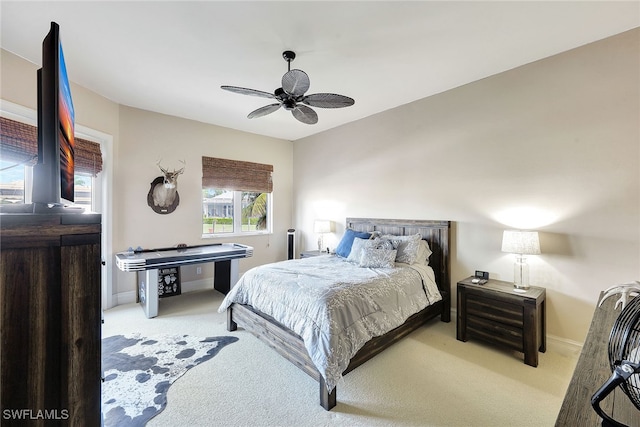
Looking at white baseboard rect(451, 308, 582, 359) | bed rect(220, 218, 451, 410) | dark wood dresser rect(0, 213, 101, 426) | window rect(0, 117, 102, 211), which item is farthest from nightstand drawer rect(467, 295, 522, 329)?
window rect(0, 117, 102, 211)

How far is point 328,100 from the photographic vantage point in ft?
8.32

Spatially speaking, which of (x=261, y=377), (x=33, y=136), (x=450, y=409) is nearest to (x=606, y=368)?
(x=450, y=409)

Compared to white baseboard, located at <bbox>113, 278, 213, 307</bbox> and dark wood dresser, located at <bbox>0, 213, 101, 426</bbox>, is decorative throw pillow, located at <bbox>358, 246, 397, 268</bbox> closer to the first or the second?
dark wood dresser, located at <bbox>0, 213, 101, 426</bbox>

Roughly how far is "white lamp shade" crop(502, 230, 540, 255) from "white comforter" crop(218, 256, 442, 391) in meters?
0.94

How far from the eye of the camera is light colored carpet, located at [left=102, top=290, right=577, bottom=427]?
183cm

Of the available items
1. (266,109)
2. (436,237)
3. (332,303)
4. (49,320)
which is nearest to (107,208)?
(266,109)

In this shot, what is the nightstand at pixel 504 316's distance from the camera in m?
2.44

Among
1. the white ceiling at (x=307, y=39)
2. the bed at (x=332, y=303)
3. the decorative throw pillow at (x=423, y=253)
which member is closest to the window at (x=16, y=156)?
the white ceiling at (x=307, y=39)

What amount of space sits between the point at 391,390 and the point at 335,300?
32.8 inches

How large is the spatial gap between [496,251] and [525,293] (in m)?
0.62

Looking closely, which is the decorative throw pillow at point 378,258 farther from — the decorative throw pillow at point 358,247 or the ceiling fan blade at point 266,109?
the ceiling fan blade at point 266,109

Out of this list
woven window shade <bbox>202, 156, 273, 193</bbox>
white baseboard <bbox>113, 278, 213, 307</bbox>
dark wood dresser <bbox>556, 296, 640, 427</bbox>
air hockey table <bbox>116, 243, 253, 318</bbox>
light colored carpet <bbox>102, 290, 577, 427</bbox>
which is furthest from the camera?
woven window shade <bbox>202, 156, 273, 193</bbox>

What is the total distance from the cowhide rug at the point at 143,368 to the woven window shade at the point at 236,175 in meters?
2.67

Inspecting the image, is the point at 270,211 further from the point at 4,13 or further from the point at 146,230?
the point at 4,13
